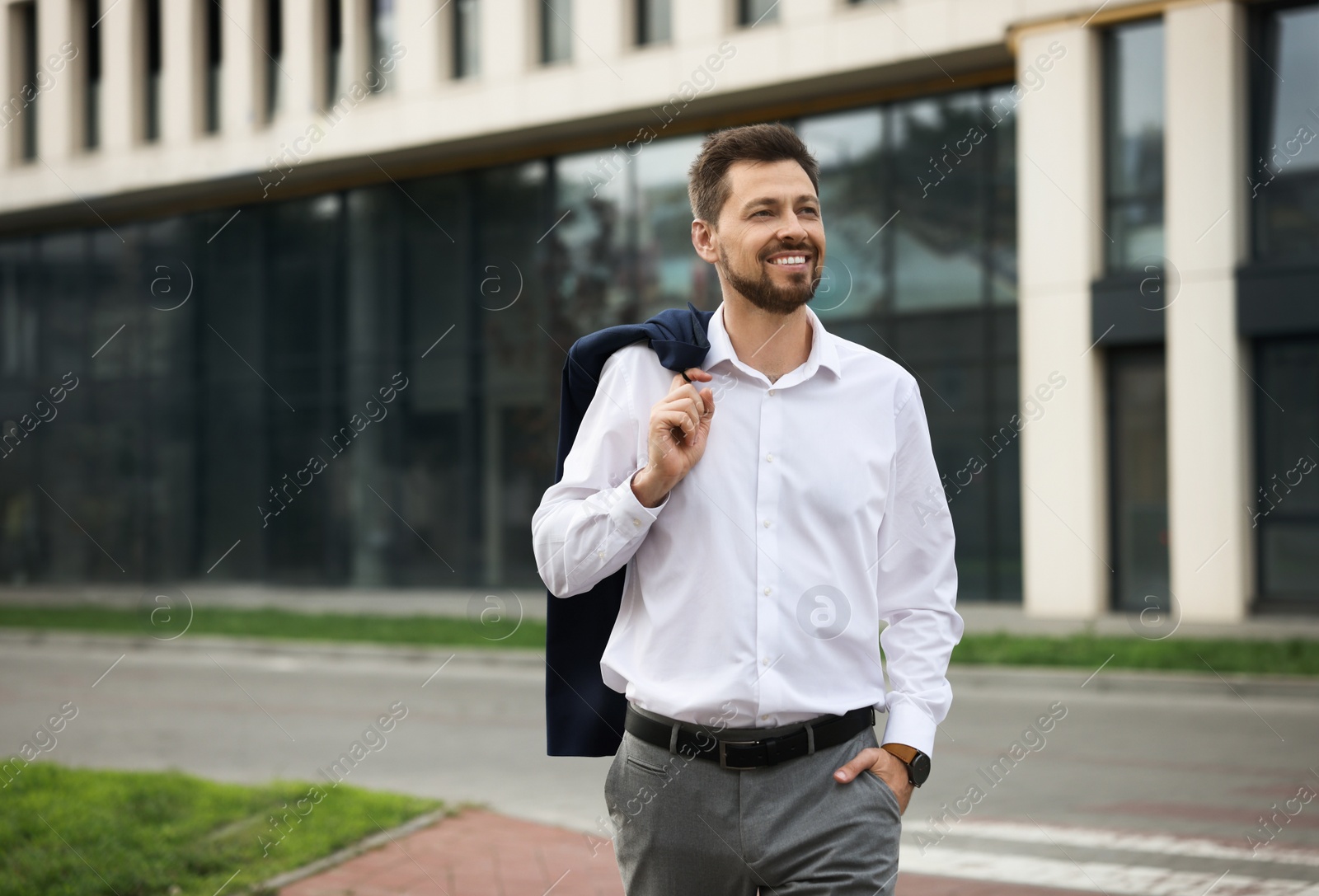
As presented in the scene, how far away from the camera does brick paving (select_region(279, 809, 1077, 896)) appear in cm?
574

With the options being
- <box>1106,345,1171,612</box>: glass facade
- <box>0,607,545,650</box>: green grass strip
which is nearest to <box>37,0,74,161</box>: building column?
<box>0,607,545,650</box>: green grass strip

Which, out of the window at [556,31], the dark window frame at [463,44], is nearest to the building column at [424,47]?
the dark window frame at [463,44]

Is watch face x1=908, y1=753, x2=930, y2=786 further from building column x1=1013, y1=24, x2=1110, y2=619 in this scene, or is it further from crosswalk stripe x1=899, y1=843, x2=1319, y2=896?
building column x1=1013, y1=24, x2=1110, y2=619

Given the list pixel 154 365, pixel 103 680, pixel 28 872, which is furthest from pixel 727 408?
pixel 154 365

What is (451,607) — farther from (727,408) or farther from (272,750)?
(727,408)

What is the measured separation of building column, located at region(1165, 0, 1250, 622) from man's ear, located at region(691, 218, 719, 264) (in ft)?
47.7

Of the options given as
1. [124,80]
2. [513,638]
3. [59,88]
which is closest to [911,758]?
[513,638]

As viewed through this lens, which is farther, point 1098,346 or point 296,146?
point 296,146

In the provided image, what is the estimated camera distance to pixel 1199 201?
52.9ft

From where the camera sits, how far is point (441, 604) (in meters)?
22.1

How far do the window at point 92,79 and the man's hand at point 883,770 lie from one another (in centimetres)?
2796

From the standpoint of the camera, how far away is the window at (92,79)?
27.4 m

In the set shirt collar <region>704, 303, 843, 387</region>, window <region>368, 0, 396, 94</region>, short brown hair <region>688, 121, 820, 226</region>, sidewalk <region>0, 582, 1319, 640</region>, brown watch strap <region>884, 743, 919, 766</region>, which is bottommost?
sidewalk <region>0, 582, 1319, 640</region>

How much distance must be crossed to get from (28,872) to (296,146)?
19.8m
